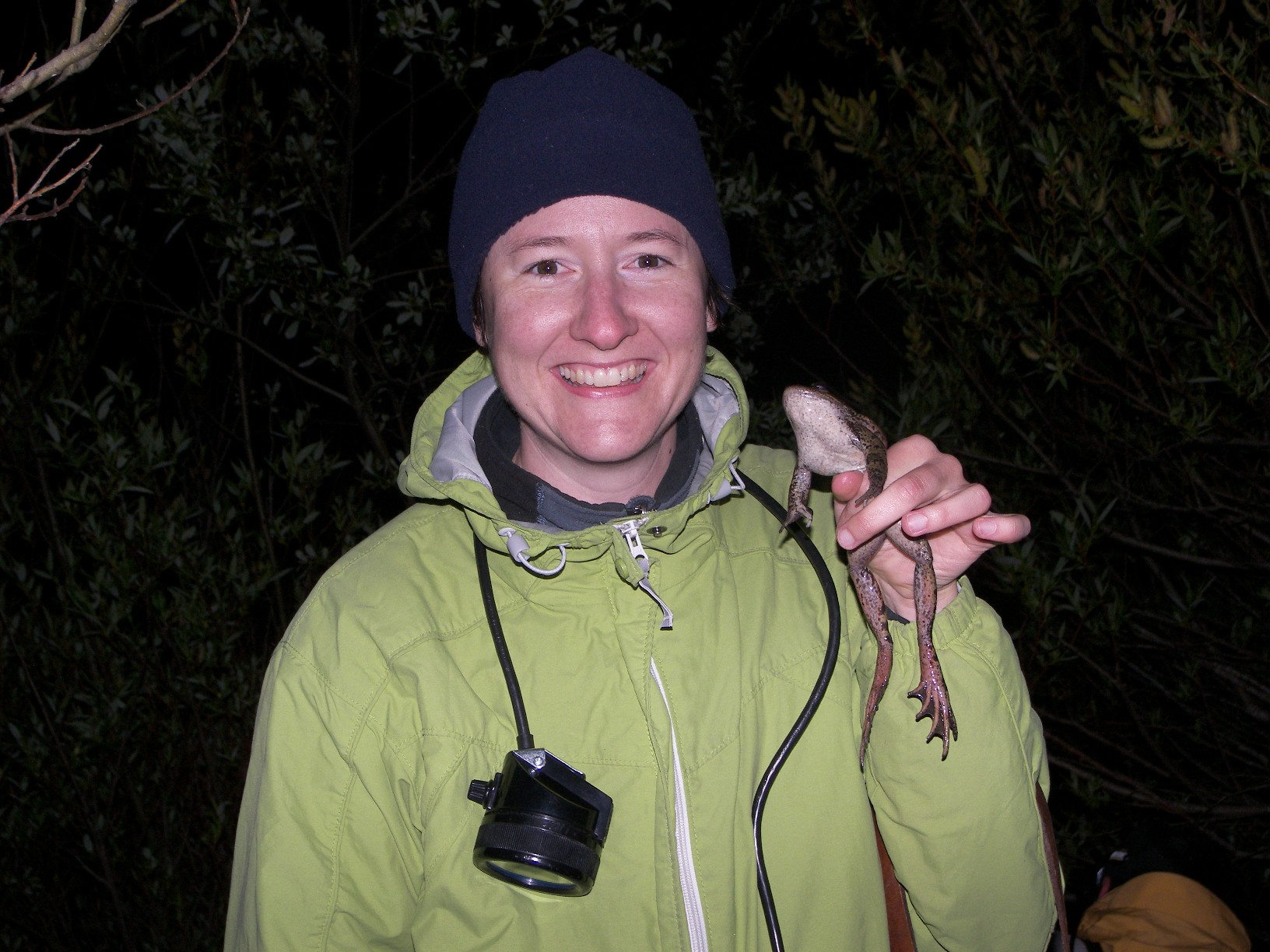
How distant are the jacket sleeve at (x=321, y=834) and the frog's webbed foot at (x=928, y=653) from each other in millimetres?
1200

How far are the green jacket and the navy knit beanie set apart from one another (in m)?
0.73

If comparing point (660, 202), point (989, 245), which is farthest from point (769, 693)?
point (989, 245)

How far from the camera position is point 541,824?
1.69 m

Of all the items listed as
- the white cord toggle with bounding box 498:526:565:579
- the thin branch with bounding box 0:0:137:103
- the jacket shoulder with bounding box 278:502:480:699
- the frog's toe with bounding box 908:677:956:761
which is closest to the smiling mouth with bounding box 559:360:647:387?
the white cord toggle with bounding box 498:526:565:579

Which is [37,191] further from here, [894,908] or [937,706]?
[894,908]

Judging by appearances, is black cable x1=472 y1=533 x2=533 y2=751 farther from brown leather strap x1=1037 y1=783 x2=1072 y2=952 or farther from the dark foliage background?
the dark foliage background

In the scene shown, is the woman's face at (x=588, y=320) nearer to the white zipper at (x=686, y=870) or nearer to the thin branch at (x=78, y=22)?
the white zipper at (x=686, y=870)

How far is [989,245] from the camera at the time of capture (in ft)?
14.4

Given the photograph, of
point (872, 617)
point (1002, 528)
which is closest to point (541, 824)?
point (872, 617)

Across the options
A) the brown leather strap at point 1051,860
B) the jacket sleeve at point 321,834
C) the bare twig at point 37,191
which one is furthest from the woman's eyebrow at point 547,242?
the brown leather strap at point 1051,860

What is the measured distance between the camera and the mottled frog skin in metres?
1.72

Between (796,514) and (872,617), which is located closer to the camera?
(872,617)

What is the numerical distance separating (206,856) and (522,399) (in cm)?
451

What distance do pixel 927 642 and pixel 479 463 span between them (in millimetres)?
1258
